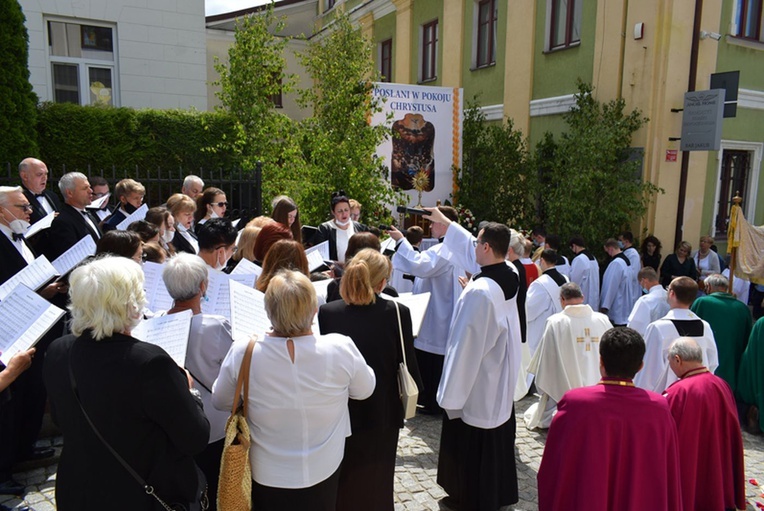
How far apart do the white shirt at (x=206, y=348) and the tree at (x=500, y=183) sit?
10387 millimetres

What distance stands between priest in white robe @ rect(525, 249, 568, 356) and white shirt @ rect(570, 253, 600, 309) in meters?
2.50

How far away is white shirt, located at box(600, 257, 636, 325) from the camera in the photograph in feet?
30.0

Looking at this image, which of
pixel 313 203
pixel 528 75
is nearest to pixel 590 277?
pixel 313 203

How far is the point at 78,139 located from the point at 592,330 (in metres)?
8.64

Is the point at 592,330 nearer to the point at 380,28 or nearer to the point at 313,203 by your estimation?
the point at 313,203

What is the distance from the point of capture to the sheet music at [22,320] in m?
2.79

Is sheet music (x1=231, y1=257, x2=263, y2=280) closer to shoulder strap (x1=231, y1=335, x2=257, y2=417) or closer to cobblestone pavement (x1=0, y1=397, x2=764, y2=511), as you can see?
shoulder strap (x1=231, y1=335, x2=257, y2=417)

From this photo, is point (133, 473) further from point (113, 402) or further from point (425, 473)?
point (425, 473)

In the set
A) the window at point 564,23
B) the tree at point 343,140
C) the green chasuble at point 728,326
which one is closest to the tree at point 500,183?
the window at point 564,23

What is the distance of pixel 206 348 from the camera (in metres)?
2.93

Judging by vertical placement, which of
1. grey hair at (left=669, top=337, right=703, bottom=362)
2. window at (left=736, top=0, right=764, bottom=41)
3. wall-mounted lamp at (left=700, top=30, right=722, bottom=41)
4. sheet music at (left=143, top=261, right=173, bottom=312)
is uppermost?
window at (left=736, top=0, right=764, bottom=41)

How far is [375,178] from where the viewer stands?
8.67 metres

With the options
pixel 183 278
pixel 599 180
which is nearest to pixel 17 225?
pixel 183 278

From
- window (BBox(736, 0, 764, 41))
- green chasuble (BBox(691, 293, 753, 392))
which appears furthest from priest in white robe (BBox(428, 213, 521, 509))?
window (BBox(736, 0, 764, 41))
